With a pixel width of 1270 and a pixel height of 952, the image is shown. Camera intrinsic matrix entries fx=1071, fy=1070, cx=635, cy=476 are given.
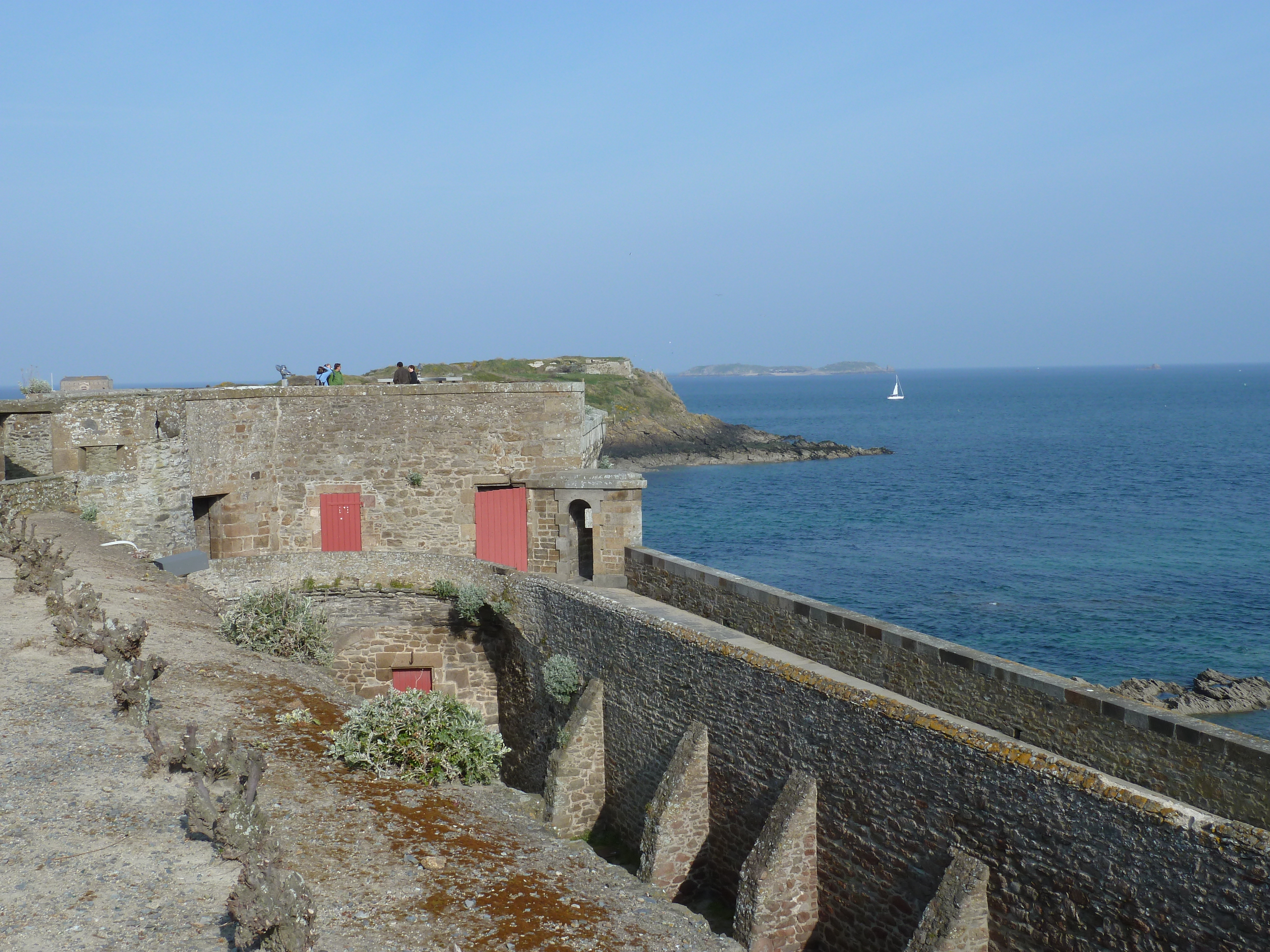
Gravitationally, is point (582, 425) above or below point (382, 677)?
above

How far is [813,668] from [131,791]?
8.46m

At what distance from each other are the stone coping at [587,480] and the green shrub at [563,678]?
408 cm

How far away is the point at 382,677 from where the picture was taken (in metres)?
21.7

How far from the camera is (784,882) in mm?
13086

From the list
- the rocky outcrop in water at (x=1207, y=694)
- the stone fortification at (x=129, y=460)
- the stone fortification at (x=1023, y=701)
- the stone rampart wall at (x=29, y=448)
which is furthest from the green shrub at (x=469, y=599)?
the rocky outcrop in water at (x=1207, y=694)

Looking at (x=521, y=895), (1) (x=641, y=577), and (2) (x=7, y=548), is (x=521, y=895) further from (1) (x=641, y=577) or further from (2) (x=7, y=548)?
(2) (x=7, y=548)

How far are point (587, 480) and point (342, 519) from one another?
5.63 m

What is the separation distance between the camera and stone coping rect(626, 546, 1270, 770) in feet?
34.2

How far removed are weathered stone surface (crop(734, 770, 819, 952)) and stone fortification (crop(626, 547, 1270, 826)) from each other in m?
2.21

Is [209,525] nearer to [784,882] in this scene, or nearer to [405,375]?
[405,375]

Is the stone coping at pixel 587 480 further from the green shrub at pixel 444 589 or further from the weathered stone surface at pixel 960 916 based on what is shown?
the weathered stone surface at pixel 960 916

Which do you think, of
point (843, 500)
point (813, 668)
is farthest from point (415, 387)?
point (843, 500)

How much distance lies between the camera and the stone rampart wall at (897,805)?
30.1 ft

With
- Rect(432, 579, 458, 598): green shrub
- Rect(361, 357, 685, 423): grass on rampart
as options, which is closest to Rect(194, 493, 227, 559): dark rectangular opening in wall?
Rect(432, 579, 458, 598): green shrub
